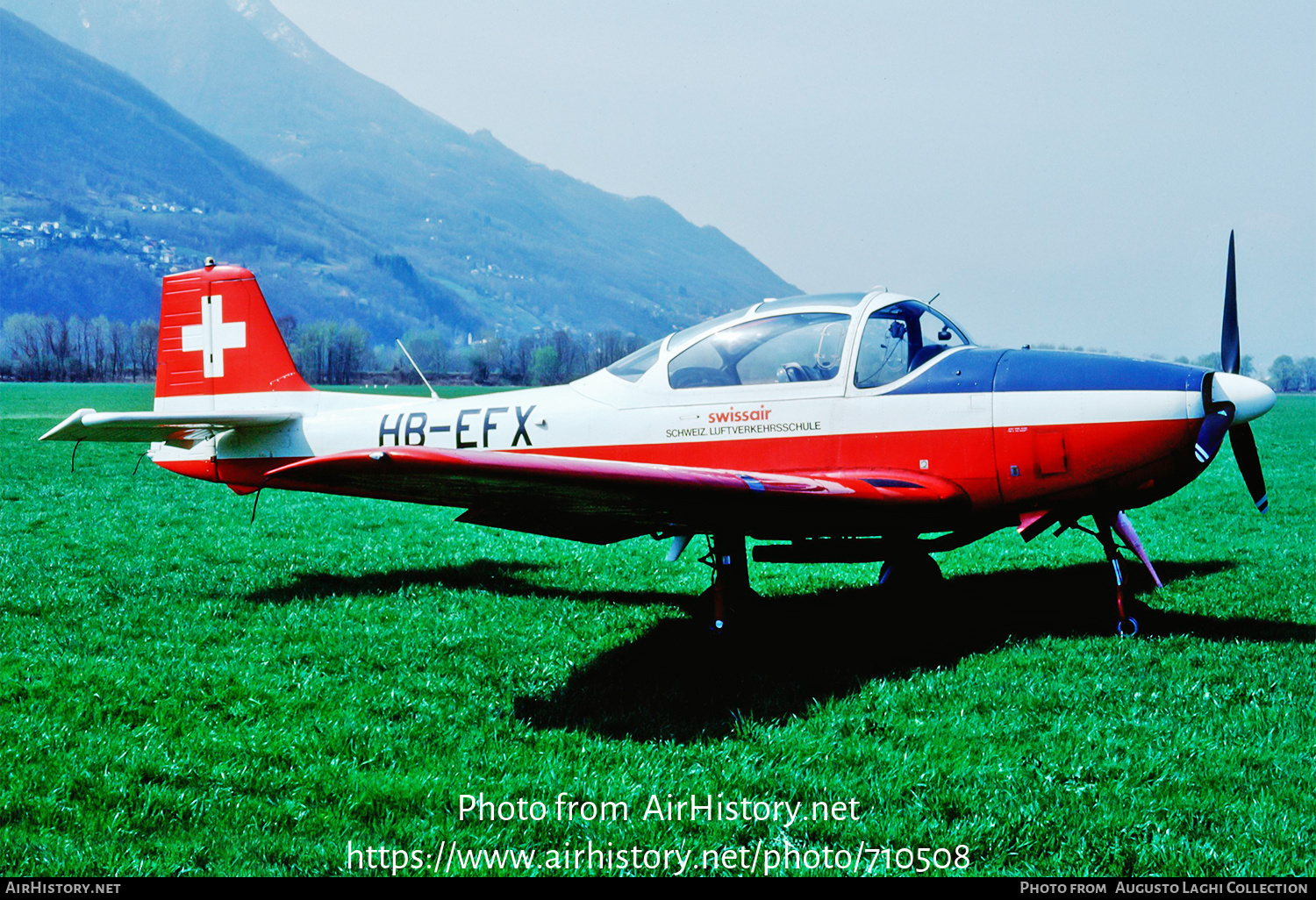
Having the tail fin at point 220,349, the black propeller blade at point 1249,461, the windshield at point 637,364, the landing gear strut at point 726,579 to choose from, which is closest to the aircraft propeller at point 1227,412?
the black propeller blade at point 1249,461

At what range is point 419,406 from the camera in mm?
7262

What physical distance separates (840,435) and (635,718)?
2.49m

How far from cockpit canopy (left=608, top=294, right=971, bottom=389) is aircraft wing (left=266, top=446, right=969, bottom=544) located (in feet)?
2.37

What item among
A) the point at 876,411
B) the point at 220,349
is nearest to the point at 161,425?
the point at 220,349

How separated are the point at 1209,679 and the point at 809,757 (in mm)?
2683

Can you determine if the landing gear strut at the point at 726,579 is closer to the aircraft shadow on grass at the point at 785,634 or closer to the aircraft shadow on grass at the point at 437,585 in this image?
the aircraft shadow on grass at the point at 785,634

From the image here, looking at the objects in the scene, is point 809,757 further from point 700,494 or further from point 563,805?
point 700,494

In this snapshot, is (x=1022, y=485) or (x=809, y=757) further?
(x=1022, y=485)

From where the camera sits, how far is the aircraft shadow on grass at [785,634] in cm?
466

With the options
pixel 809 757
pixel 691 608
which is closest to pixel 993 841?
pixel 809 757

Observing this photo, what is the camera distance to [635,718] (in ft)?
14.8

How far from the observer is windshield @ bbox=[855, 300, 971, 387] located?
6000 mm

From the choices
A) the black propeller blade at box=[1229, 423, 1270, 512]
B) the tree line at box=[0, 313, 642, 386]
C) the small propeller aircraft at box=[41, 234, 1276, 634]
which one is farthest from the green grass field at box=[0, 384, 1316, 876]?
the tree line at box=[0, 313, 642, 386]
